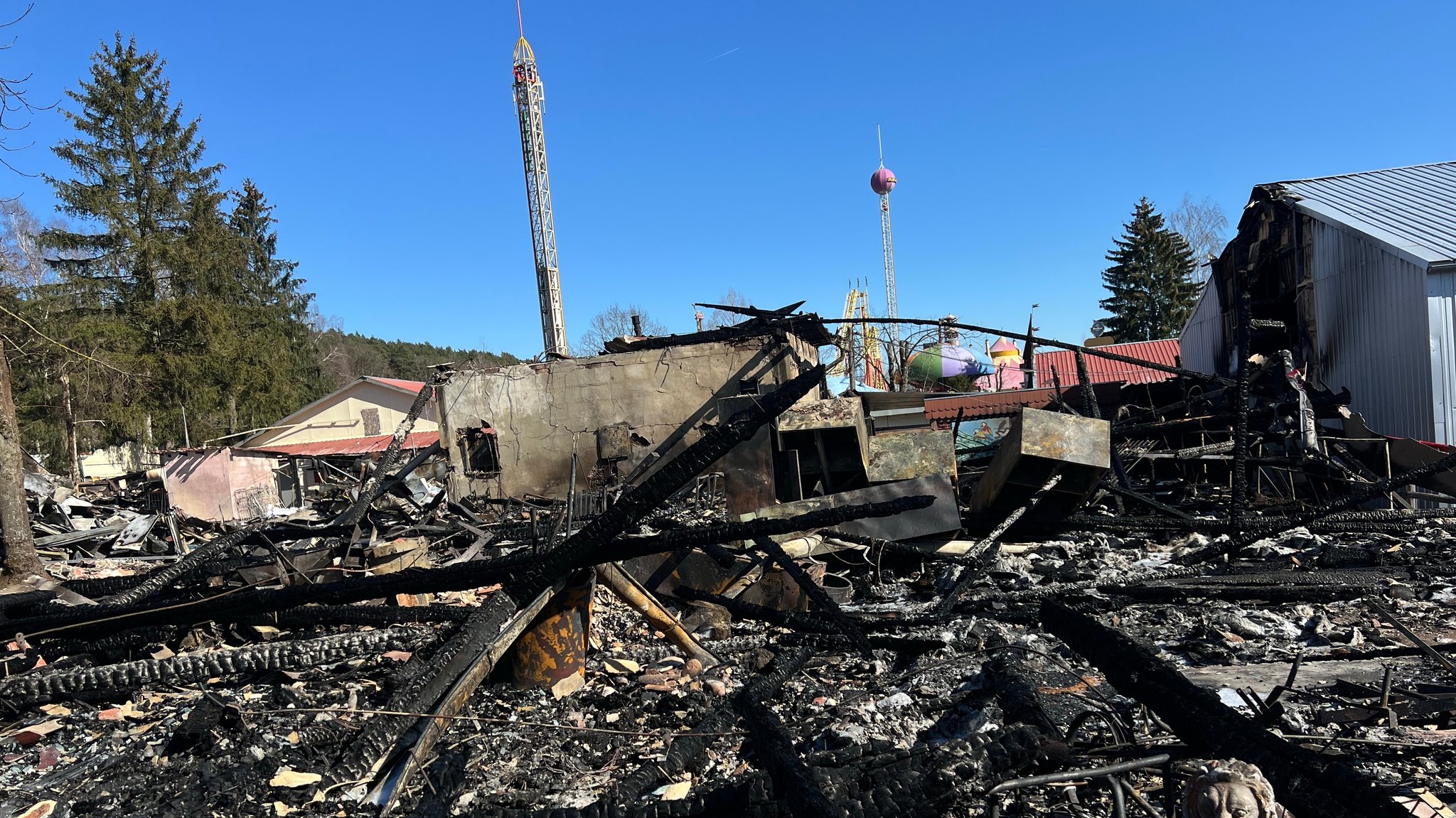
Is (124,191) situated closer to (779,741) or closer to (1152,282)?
(779,741)

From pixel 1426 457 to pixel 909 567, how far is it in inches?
285

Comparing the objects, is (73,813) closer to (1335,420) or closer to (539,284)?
(1335,420)

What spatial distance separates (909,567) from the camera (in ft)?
25.1

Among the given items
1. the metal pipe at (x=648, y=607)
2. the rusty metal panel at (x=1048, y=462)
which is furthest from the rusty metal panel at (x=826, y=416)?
the metal pipe at (x=648, y=607)

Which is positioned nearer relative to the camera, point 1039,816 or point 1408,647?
point 1039,816

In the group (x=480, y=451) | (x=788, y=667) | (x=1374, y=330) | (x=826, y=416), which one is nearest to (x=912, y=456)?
(x=826, y=416)

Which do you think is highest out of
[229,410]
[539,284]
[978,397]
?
[539,284]

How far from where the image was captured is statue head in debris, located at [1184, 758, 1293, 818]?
1780 mm

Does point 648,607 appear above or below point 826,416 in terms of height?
below

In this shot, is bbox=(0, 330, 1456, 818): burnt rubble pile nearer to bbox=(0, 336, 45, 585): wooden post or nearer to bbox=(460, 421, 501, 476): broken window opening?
bbox=(0, 336, 45, 585): wooden post

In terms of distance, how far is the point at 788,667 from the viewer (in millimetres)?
4734

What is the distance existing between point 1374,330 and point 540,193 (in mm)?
31825

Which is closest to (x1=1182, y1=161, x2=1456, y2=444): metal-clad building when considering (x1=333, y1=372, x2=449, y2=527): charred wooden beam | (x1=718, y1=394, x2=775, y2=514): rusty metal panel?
(x1=718, y1=394, x2=775, y2=514): rusty metal panel

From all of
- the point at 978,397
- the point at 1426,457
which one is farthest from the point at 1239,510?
the point at 978,397
